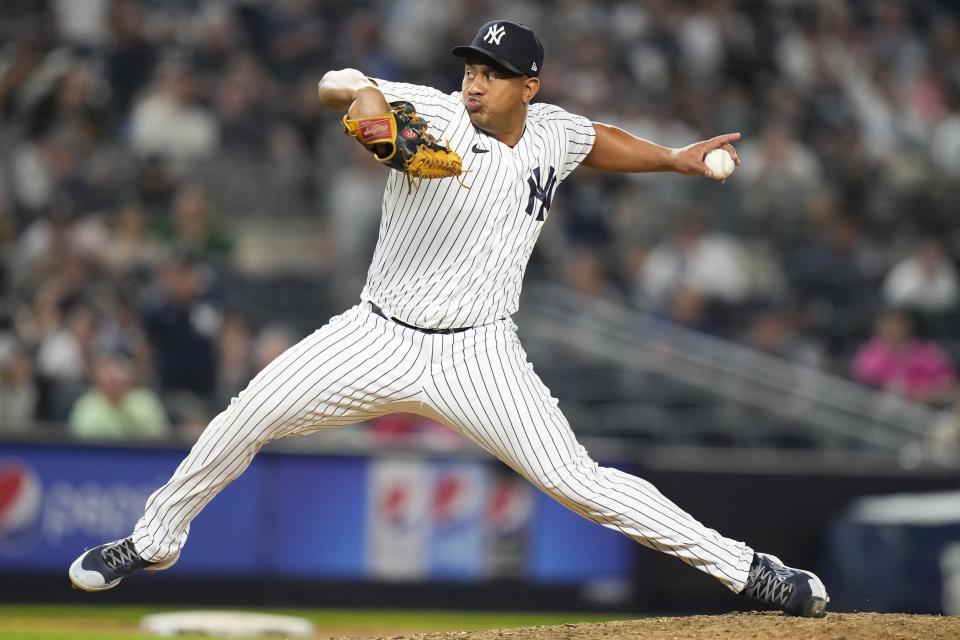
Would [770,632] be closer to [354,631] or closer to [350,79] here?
[350,79]

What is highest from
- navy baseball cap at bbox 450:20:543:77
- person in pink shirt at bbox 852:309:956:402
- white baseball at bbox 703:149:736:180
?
navy baseball cap at bbox 450:20:543:77

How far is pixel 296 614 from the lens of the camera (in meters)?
9.82

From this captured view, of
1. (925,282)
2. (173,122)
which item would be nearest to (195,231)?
(173,122)

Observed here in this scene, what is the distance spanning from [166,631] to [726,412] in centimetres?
535

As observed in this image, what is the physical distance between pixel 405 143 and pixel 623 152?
1.32 meters

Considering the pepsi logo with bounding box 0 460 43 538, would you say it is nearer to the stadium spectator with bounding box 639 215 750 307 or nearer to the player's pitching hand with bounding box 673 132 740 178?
the stadium spectator with bounding box 639 215 750 307

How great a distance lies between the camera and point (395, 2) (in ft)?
46.8

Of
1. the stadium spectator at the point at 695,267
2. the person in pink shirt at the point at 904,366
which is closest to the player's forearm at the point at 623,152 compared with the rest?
the stadium spectator at the point at 695,267

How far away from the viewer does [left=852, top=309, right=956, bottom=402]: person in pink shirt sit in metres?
11.9

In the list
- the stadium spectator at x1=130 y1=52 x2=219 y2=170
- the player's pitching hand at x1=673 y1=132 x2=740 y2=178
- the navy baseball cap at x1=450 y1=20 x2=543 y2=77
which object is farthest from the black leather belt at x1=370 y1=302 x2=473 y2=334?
the stadium spectator at x1=130 y1=52 x2=219 y2=170

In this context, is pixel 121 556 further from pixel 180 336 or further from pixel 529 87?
pixel 180 336

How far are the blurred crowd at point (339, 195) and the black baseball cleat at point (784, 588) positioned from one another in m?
5.58

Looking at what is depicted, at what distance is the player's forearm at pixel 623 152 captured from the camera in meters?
5.71

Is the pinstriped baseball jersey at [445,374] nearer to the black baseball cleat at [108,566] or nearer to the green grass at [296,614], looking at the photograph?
the black baseball cleat at [108,566]
